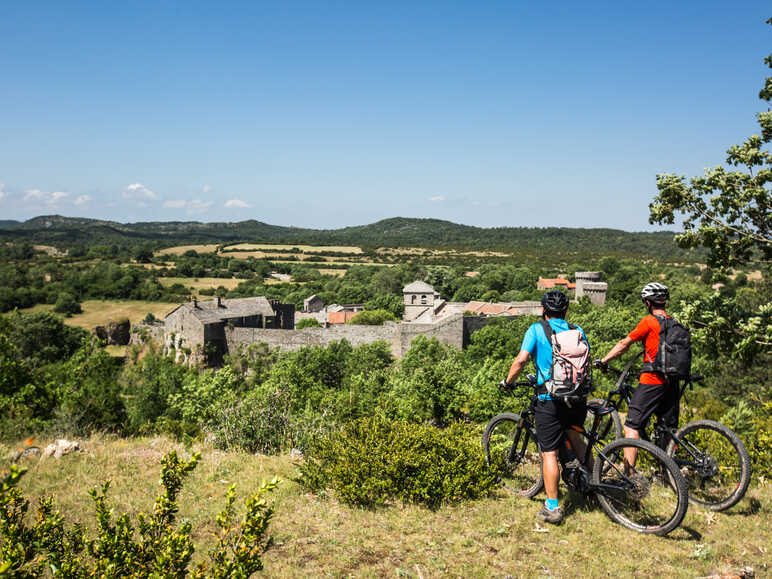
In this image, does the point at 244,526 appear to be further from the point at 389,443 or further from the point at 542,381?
the point at 389,443

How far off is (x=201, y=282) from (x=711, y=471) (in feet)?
348

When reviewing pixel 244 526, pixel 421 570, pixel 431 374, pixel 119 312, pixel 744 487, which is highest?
pixel 244 526

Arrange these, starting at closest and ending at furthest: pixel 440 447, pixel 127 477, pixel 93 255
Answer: pixel 440 447
pixel 127 477
pixel 93 255

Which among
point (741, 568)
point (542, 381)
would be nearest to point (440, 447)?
point (542, 381)

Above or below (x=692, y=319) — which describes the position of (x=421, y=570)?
below

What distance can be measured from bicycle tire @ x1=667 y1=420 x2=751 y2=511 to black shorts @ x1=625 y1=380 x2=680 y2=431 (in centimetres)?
22

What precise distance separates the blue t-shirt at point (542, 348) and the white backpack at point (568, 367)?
7 cm

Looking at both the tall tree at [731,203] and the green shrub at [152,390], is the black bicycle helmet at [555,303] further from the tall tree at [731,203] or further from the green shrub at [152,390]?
the green shrub at [152,390]

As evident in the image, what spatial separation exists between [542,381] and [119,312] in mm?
80428

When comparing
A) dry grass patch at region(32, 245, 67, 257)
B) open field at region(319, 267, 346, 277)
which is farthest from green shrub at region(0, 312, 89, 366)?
dry grass patch at region(32, 245, 67, 257)

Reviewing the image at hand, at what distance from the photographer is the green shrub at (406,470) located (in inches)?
214

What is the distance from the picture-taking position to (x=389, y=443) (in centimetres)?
602

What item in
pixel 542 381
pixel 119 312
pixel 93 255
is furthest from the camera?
pixel 93 255

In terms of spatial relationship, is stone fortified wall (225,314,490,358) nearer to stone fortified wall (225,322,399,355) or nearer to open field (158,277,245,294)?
stone fortified wall (225,322,399,355)
